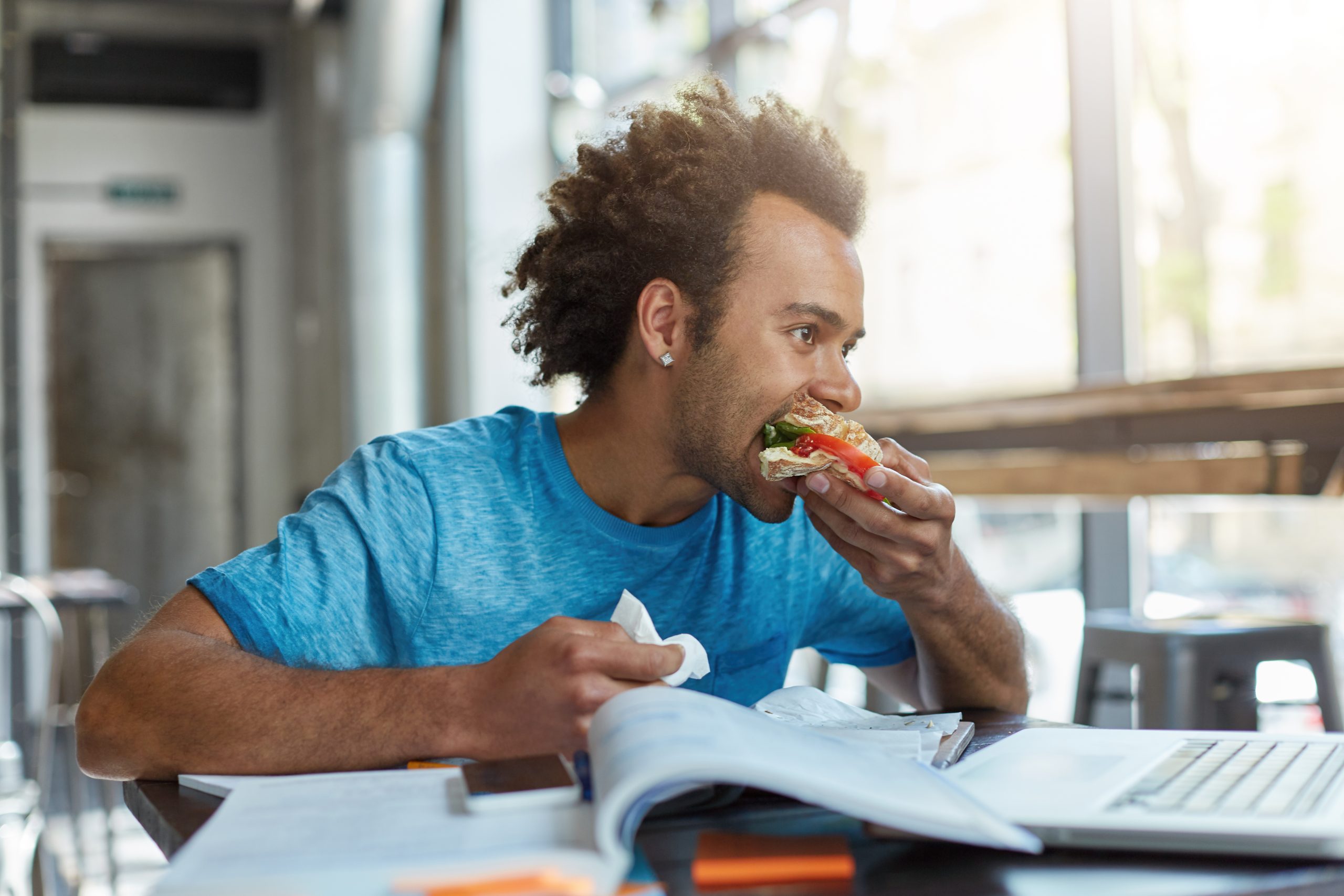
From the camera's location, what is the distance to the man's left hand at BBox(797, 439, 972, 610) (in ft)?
4.18

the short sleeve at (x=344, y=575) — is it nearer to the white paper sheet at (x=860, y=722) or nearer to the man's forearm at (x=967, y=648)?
the white paper sheet at (x=860, y=722)

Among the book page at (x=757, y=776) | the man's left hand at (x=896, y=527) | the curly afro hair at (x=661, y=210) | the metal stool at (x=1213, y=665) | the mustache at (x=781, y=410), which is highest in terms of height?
the curly afro hair at (x=661, y=210)

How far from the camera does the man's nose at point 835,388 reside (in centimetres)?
150

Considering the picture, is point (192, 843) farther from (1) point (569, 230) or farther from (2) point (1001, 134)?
(2) point (1001, 134)

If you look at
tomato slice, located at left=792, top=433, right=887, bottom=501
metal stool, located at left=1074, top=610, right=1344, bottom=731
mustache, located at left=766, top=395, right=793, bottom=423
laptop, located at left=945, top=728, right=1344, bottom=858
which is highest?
mustache, located at left=766, top=395, right=793, bottom=423

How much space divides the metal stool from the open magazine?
1450 millimetres

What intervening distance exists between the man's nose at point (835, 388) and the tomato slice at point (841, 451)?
89 mm

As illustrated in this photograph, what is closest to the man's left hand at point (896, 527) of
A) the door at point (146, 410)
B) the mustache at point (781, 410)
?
the mustache at point (781, 410)

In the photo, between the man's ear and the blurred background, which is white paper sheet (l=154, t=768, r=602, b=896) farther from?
the blurred background

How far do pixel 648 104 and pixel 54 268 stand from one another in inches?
248

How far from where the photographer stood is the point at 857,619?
165cm

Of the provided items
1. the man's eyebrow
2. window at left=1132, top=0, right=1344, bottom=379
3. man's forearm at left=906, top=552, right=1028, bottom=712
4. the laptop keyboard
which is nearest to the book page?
the laptop keyboard

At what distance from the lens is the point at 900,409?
3492mm

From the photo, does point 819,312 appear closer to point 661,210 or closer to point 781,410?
point 781,410
